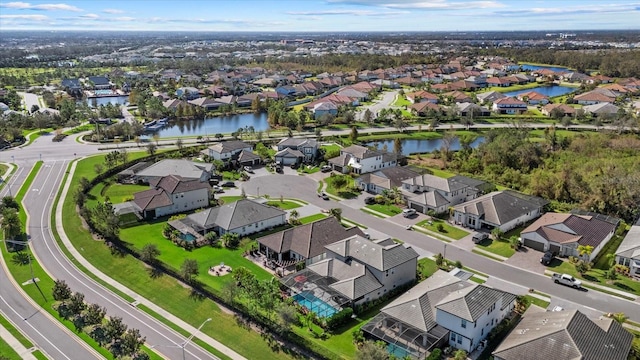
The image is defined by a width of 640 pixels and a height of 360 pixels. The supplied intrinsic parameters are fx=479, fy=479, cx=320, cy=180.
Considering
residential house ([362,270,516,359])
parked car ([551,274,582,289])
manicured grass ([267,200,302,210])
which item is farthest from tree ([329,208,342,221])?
parked car ([551,274,582,289])

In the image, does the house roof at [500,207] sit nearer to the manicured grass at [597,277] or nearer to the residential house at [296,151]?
the manicured grass at [597,277]

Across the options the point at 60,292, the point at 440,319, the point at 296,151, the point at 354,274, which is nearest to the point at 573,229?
the point at 440,319

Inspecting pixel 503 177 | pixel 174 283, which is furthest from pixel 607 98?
pixel 174 283

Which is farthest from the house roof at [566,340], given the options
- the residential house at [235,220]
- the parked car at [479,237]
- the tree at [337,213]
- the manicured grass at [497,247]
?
the residential house at [235,220]

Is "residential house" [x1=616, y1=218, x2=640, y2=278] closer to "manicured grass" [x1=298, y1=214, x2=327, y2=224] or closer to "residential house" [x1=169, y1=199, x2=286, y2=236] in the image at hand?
"manicured grass" [x1=298, y1=214, x2=327, y2=224]

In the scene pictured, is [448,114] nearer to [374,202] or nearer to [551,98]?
[551,98]

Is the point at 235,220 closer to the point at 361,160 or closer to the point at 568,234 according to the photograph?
the point at 361,160
